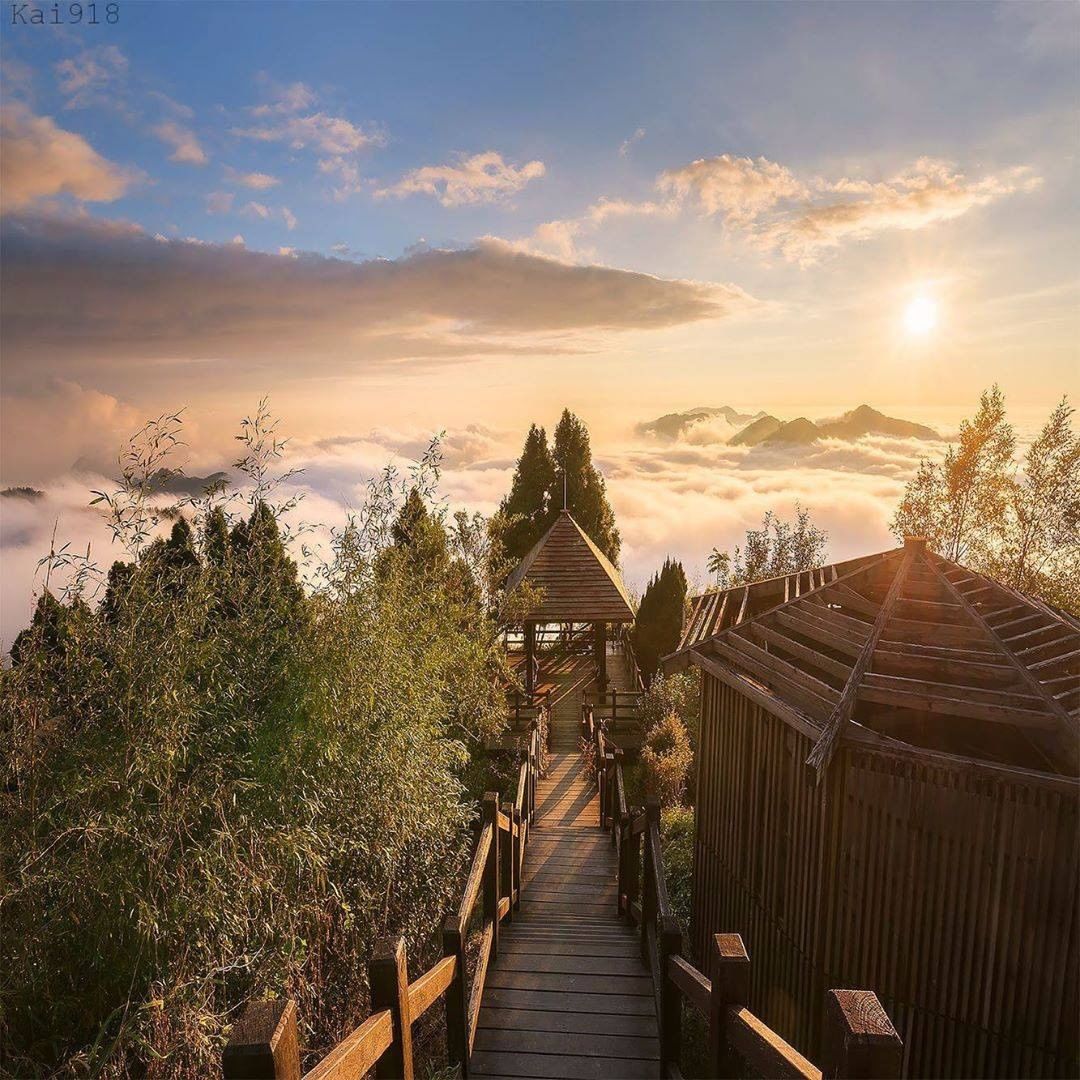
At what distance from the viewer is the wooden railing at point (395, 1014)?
204cm

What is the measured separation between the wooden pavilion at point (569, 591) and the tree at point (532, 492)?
8212 mm

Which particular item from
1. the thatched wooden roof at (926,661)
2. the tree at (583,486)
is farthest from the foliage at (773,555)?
the thatched wooden roof at (926,661)

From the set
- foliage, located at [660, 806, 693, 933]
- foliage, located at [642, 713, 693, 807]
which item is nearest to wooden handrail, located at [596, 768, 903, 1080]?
foliage, located at [660, 806, 693, 933]

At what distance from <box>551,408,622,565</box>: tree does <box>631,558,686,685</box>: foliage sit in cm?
703

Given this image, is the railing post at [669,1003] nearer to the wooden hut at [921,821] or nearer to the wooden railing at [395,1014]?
the wooden railing at [395,1014]

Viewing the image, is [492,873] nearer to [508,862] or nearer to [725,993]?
[508,862]

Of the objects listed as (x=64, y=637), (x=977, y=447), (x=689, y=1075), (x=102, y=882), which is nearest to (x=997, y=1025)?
(x=689, y=1075)

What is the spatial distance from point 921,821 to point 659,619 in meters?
14.6

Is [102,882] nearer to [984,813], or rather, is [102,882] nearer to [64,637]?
[64,637]

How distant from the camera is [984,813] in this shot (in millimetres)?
4637

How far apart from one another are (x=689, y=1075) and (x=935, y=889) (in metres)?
2.52

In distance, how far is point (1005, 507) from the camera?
18844mm

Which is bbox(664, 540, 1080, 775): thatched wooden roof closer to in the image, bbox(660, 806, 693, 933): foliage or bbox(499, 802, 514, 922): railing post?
bbox(499, 802, 514, 922): railing post

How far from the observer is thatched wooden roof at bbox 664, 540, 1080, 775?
506cm
